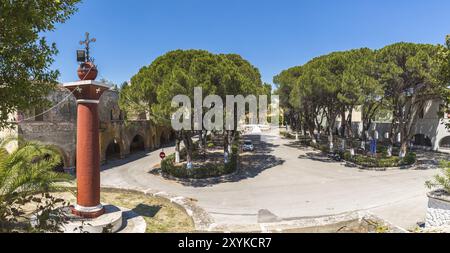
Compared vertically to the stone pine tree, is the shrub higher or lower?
lower

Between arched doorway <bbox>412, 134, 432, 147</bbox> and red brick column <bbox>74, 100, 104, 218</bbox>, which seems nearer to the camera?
red brick column <bbox>74, 100, 104, 218</bbox>

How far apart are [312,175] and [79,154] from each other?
1708 cm

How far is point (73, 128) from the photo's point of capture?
22719 millimetres

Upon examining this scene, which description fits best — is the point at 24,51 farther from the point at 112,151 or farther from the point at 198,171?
the point at 112,151

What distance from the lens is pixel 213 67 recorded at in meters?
19.8

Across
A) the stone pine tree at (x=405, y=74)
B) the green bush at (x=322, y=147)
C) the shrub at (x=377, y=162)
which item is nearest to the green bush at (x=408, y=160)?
the shrub at (x=377, y=162)

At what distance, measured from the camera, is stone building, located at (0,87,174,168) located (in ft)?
64.2

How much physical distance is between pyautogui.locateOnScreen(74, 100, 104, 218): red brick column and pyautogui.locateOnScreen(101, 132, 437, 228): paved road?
554cm

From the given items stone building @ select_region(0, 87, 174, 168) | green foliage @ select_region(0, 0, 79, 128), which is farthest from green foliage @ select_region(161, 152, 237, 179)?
green foliage @ select_region(0, 0, 79, 128)

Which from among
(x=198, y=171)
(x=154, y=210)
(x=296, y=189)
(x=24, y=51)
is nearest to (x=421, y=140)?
(x=296, y=189)

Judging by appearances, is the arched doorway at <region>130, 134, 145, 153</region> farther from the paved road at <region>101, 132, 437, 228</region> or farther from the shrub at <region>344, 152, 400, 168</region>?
the shrub at <region>344, 152, 400, 168</region>

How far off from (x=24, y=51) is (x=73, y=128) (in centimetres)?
1886
